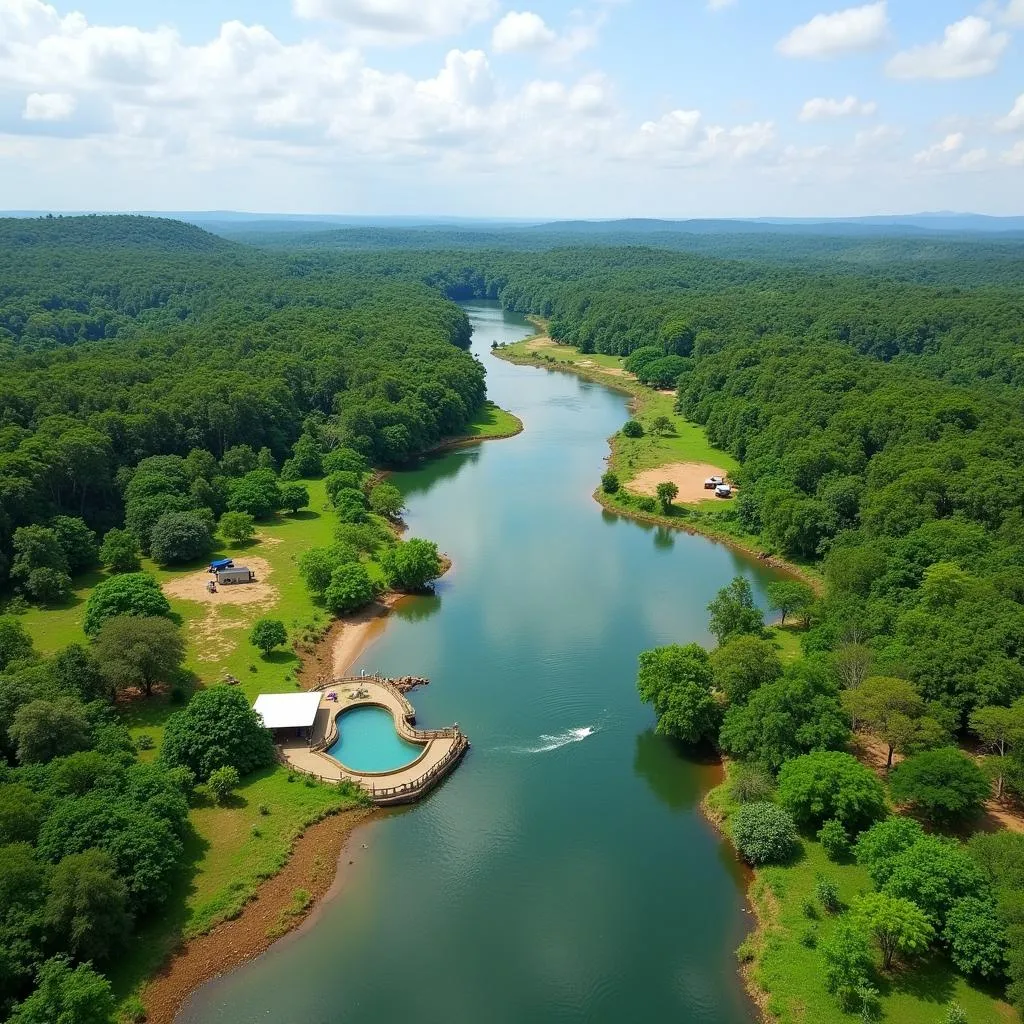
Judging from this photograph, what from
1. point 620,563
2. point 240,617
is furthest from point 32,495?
point 620,563

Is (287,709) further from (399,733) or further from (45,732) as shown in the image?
(45,732)

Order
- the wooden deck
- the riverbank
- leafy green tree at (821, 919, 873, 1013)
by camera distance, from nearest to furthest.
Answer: leafy green tree at (821, 919, 873, 1013), the wooden deck, the riverbank

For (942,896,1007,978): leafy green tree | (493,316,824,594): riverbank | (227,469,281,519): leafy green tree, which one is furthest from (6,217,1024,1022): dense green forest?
(493,316,824,594): riverbank

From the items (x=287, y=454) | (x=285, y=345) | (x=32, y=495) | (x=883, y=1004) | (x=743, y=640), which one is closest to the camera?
(x=883, y=1004)

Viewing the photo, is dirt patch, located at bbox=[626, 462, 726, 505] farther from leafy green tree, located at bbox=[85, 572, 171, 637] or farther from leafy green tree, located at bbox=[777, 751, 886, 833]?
leafy green tree, located at bbox=[85, 572, 171, 637]

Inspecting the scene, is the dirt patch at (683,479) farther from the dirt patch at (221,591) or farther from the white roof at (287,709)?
the white roof at (287,709)

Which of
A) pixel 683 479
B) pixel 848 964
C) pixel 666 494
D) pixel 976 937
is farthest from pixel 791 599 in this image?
pixel 683 479

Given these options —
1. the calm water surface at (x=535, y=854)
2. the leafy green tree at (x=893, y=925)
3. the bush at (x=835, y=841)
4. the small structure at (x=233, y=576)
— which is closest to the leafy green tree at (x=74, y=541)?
the small structure at (x=233, y=576)

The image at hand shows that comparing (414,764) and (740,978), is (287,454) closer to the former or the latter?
(414,764)
